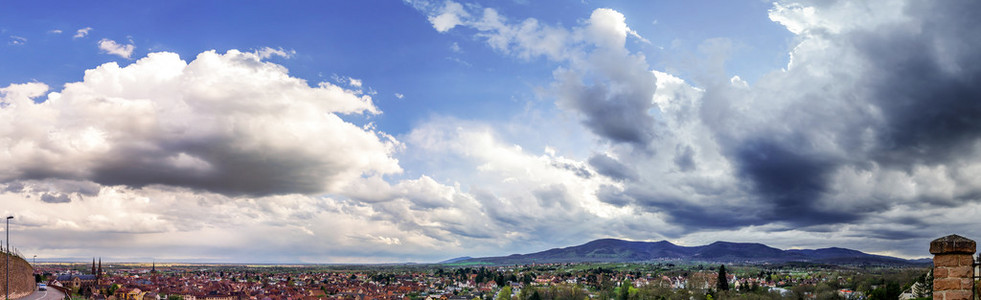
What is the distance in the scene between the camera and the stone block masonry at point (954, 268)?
7867mm

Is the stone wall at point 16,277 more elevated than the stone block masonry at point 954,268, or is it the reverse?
the stone block masonry at point 954,268

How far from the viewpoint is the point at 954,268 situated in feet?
26.1

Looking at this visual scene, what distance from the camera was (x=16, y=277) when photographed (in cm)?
4922

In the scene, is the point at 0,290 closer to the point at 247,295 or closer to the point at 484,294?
the point at 247,295

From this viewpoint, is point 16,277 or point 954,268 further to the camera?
point 16,277

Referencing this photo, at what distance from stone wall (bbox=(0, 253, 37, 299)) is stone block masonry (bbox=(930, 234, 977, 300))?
5235 centimetres

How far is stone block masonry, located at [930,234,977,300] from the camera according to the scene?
787 centimetres

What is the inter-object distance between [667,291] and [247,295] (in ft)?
232

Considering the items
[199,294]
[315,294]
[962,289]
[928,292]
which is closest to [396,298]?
[315,294]

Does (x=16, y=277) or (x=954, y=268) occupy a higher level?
(x=954, y=268)

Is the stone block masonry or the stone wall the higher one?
the stone block masonry

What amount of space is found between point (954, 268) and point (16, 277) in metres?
60.7

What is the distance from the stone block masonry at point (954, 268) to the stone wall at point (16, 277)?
52.3 metres

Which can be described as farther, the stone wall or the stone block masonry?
the stone wall
